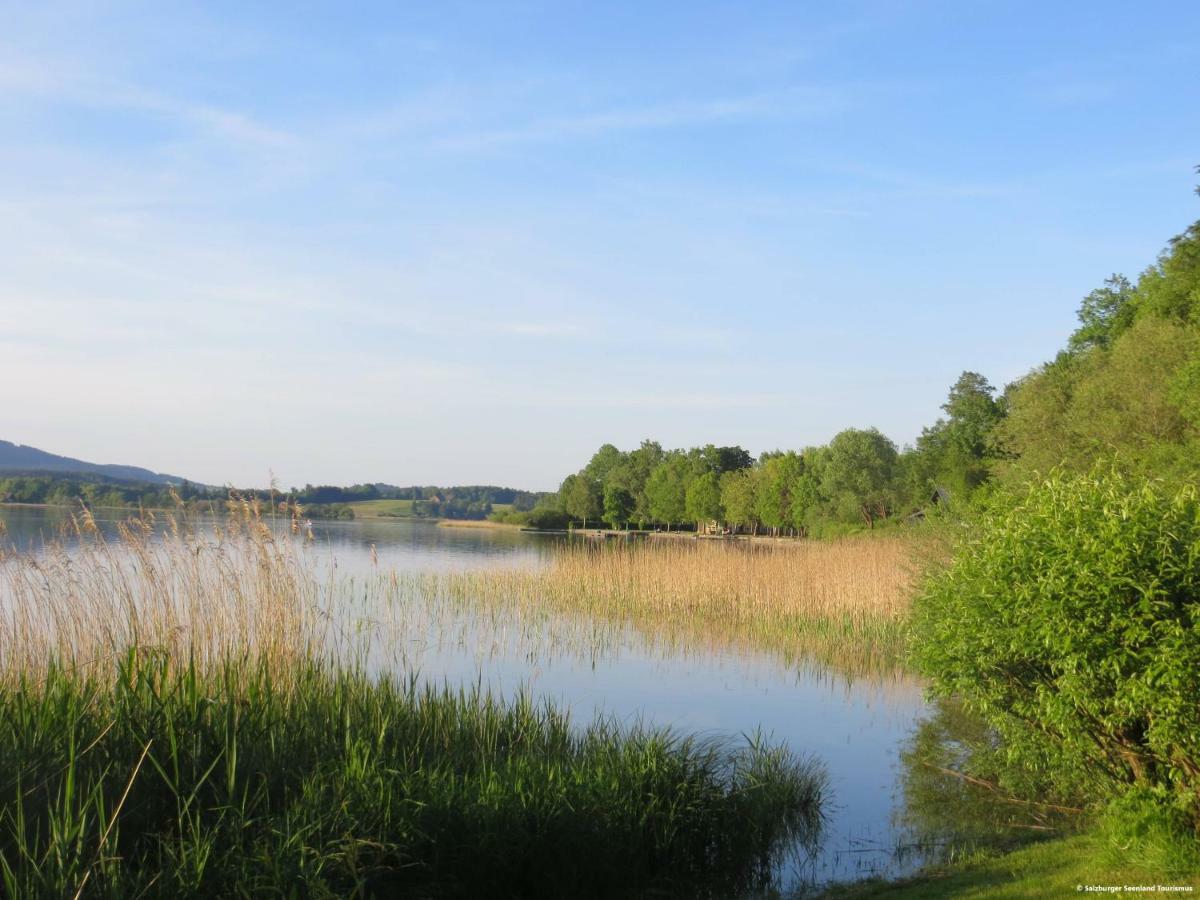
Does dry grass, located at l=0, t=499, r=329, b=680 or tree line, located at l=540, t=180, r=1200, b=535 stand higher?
tree line, located at l=540, t=180, r=1200, b=535

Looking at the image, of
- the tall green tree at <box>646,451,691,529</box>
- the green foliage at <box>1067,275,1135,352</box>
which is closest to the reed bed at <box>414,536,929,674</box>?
the green foliage at <box>1067,275,1135,352</box>

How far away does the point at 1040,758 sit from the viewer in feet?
26.9

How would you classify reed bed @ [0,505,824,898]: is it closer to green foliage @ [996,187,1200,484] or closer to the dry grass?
the dry grass

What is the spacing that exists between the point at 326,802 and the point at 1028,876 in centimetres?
442

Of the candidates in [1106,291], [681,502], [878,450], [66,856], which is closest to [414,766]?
[66,856]

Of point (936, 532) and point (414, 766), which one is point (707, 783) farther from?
point (936, 532)

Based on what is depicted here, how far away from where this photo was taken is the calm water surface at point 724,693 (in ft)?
28.7

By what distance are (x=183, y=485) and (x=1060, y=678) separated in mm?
10803

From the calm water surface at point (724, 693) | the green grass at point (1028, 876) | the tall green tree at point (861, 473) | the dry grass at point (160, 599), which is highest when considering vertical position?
the tall green tree at point (861, 473)

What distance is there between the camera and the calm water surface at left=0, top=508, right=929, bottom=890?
8.74m

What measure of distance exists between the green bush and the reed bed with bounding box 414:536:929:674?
991 cm

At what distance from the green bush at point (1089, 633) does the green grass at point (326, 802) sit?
7.69 ft

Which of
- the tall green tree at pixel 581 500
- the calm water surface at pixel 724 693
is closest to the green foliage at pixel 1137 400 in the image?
the calm water surface at pixel 724 693

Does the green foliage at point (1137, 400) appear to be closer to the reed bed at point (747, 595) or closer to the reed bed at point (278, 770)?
the reed bed at point (747, 595)
